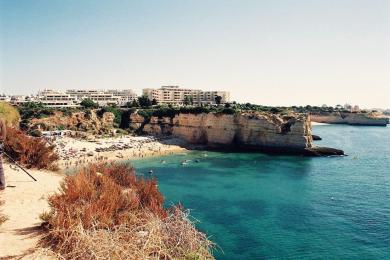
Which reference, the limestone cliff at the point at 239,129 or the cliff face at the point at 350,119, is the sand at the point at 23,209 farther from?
the cliff face at the point at 350,119

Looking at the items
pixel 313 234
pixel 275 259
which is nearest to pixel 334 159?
pixel 313 234

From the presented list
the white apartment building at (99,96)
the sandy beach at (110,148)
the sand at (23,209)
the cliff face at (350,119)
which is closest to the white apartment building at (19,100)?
the white apartment building at (99,96)

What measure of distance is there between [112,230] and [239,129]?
63.0 metres

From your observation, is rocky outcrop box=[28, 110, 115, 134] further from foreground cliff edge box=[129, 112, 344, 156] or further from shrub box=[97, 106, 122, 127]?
foreground cliff edge box=[129, 112, 344, 156]

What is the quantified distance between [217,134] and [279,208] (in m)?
43.9

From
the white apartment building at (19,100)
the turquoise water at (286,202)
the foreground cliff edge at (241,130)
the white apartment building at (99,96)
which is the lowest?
the turquoise water at (286,202)

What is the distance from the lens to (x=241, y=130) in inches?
2842

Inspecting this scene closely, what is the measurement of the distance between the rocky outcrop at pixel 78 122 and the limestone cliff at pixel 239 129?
635cm

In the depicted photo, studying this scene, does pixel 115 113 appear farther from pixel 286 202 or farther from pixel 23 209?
pixel 23 209

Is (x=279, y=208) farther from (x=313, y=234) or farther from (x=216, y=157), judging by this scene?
(x=216, y=157)

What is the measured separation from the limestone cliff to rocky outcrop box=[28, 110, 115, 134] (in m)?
6.35

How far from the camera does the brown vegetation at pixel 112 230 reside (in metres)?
8.66

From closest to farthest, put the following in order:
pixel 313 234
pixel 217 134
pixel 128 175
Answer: pixel 128 175, pixel 313 234, pixel 217 134

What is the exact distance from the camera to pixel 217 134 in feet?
245
